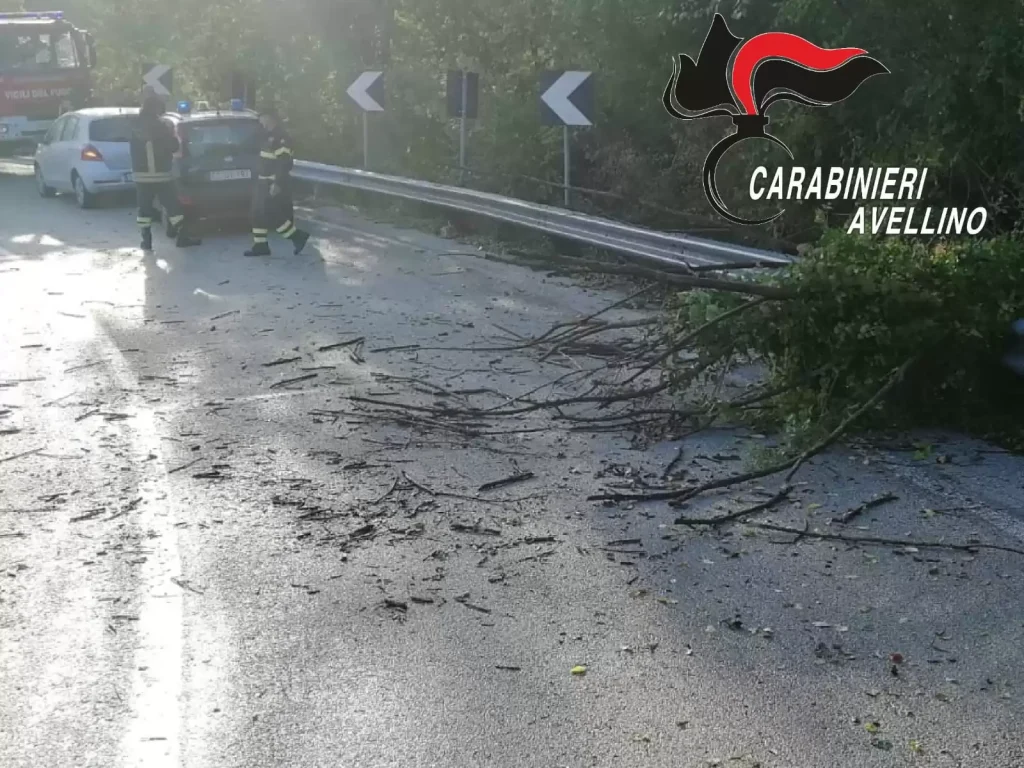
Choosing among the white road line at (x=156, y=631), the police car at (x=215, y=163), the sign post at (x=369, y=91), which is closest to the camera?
the white road line at (x=156, y=631)

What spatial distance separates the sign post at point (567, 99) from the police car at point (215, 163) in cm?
422

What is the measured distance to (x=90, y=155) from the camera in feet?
74.8

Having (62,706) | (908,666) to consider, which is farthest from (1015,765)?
(62,706)

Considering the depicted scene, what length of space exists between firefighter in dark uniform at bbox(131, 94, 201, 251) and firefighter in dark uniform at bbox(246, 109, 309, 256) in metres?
1.44

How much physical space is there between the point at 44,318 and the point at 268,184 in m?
4.70

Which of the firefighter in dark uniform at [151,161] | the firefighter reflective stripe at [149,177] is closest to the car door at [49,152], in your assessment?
the firefighter in dark uniform at [151,161]

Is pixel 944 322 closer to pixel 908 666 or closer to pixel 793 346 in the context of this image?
pixel 793 346

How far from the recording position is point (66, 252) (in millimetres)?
17422

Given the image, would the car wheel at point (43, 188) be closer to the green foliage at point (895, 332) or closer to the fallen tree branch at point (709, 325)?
the fallen tree branch at point (709, 325)

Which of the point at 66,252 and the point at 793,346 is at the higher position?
the point at 793,346

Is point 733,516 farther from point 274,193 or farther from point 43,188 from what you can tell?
point 43,188

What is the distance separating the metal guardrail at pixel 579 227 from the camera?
1148cm

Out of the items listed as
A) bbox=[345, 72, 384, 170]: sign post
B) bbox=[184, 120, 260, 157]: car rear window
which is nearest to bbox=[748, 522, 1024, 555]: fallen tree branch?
bbox=[184, 120, 260, 157]: car rear window

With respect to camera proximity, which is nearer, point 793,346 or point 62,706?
point 62,706
